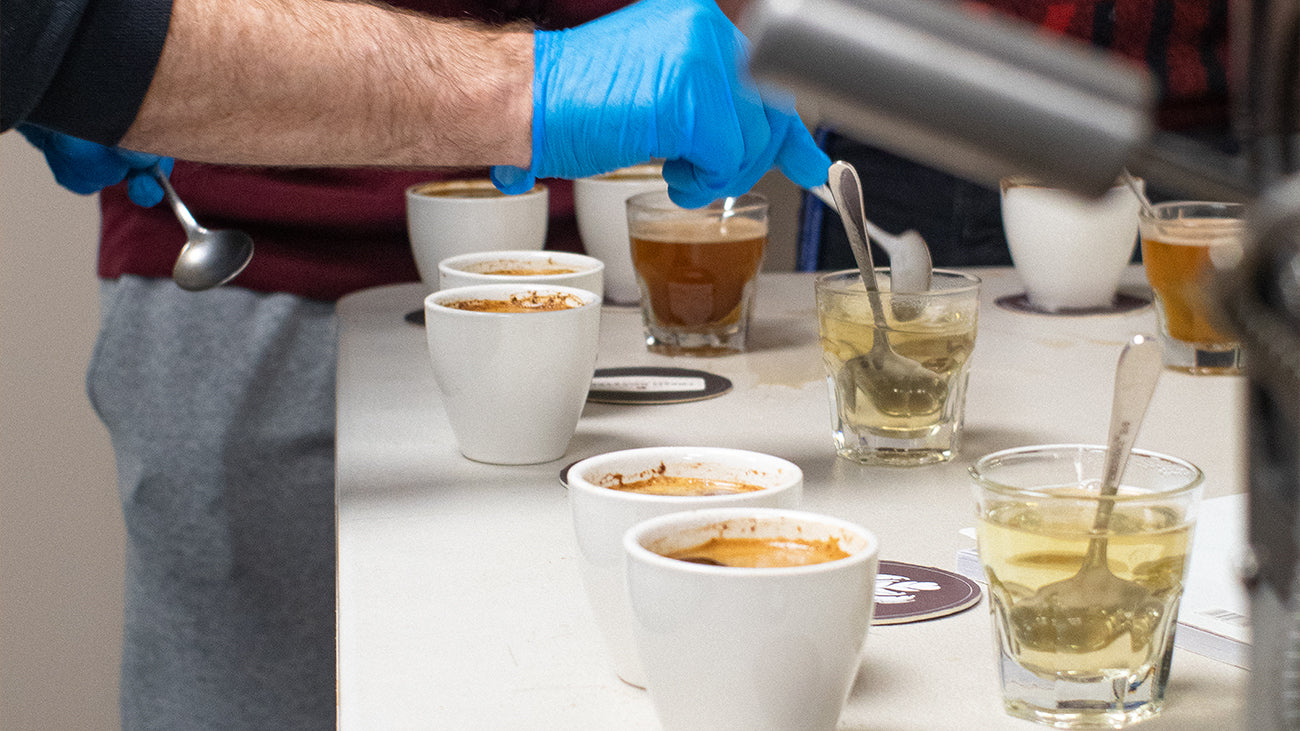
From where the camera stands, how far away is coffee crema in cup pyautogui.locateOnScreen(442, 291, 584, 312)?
1.00 metres

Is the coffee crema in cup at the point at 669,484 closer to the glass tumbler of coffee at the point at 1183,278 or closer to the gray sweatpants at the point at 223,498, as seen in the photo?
the glass tumbler of coffee at the point at 1183,278

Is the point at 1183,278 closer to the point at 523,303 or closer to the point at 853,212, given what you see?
the point at 853,212

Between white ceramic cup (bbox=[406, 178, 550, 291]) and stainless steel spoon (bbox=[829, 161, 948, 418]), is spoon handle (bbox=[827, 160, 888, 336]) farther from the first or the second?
white ceramic cup (bbox=[406, 178, 550, 291])

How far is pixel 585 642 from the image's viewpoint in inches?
25.6

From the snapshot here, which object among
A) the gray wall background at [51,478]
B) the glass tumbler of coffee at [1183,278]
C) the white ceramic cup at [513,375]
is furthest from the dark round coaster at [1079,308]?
the gray wall background at [51,478]

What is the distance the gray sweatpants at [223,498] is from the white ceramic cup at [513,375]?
773 millimetres

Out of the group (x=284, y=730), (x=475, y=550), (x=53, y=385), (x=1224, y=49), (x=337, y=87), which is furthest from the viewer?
(x=53, y=385)

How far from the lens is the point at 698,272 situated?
1.28 metres

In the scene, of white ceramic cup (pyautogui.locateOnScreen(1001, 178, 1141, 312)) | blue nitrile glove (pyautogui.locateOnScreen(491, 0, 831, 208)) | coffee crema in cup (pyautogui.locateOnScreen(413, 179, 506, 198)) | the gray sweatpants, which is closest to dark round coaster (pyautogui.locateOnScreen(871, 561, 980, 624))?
blue nitrile glove (pyautogui.locateOnScreen(491, 0, 831, 208))

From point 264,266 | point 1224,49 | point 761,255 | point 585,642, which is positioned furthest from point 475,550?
point 1224,49

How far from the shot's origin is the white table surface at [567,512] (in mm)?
589

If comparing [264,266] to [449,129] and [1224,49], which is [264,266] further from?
[1224,49]

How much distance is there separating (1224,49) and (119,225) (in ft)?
5.46

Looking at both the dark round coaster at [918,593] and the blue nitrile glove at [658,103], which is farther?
Result: the blue nitrile glove at [658,103]
